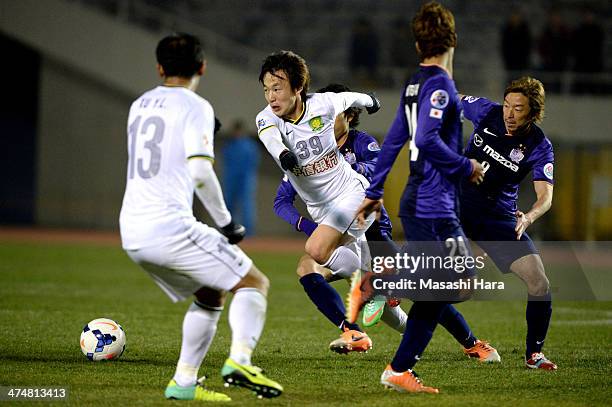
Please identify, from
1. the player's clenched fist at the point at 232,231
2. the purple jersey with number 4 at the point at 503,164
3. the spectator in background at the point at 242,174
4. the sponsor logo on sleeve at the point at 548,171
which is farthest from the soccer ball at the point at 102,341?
the spectator in background at the point at 242,174

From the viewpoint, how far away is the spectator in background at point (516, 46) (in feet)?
64.2

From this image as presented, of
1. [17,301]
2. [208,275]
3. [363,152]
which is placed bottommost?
[17,301]

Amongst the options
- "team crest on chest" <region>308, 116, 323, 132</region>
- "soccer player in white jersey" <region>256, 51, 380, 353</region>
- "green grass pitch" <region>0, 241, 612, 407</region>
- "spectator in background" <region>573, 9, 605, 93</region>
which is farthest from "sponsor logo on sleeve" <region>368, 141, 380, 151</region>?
"spectator in background" <region>573, 9, 605, 93</region>

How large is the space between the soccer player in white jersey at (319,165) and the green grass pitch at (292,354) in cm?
55

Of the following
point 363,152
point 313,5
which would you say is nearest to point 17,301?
point 363,152

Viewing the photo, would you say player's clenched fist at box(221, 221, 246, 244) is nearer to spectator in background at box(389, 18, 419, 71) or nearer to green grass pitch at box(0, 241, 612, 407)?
green grass pitch at box(0, 241, 612, 407)

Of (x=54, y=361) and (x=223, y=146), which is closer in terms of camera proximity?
(x=54, y=361)

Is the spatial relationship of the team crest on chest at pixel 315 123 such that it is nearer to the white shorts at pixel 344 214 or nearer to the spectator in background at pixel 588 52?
the white shorts at pixel 344 214

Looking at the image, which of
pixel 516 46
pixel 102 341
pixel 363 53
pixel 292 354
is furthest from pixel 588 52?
pixel 102 341

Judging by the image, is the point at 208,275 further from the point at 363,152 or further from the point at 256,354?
the point at 363,152

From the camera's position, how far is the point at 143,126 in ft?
17.3

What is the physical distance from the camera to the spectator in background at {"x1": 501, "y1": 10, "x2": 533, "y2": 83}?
19.6 m

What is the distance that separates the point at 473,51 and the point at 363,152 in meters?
15.2

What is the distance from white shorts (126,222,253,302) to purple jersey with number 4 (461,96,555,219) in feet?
8.43
